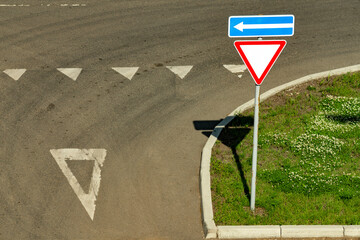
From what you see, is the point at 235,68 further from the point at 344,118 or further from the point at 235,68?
the point at 344,118

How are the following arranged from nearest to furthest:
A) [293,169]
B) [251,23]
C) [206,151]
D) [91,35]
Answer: [251,23], [293,169], [206,151], [91,35]

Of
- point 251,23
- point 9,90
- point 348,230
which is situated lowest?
point 348,230

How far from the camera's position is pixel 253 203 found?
825 cm

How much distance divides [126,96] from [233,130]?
278 cm

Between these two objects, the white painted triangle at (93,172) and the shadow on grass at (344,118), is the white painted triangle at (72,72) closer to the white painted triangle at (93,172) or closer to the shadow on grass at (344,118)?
the white painted triangle at (93,172)

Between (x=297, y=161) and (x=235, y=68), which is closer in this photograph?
(x=297, y=161)

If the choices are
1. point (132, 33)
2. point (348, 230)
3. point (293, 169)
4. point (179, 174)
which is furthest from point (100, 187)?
point (132, 33)

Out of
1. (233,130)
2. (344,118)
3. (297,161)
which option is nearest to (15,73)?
(233,130)

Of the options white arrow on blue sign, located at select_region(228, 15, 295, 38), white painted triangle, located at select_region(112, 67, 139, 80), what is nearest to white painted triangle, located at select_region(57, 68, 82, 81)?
white painted triangle, located at select_region(112, 67, 139, 80)

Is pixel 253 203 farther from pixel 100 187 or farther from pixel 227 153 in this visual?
pixel 100 187

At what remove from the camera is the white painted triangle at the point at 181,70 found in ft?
40.6

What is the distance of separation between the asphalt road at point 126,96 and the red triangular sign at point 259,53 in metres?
2.53

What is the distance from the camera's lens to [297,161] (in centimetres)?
923

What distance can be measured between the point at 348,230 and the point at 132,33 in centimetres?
863
